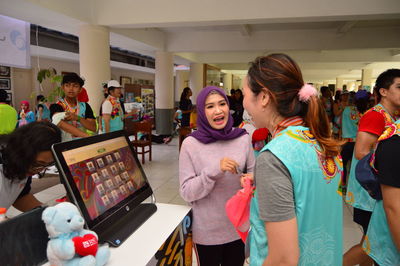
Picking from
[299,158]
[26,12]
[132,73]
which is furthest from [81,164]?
[132,73]

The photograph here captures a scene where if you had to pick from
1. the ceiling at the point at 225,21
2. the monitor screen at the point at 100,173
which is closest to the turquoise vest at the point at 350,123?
the ceiling at the point at 225,21

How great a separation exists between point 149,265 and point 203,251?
21.0 inches

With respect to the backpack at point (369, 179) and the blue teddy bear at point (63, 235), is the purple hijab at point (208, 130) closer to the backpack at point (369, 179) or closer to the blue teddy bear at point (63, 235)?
the backpack at point (369, 179)

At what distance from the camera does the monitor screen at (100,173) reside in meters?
1.00

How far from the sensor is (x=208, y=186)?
1338mm

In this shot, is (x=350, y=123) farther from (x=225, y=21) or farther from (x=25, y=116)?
(x=25, y=116)

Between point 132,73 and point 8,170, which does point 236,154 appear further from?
point 132,73

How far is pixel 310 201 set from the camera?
828 mm

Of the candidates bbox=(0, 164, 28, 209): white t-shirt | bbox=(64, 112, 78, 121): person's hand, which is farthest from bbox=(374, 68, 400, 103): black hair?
bbox=(64, 112, 78, 121): person's hand

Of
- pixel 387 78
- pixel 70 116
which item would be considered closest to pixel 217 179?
pixel 387 78

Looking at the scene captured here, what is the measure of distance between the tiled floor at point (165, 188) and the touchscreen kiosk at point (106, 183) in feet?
5.13

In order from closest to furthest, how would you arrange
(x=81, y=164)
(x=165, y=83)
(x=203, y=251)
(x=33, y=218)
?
(x=33, y=218) < (x=81, y=164) < (x=203, y=251) < (x=165, y=83)

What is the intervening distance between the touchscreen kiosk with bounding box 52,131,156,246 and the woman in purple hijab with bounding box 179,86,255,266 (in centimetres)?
24

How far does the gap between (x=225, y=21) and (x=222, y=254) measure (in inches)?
167
